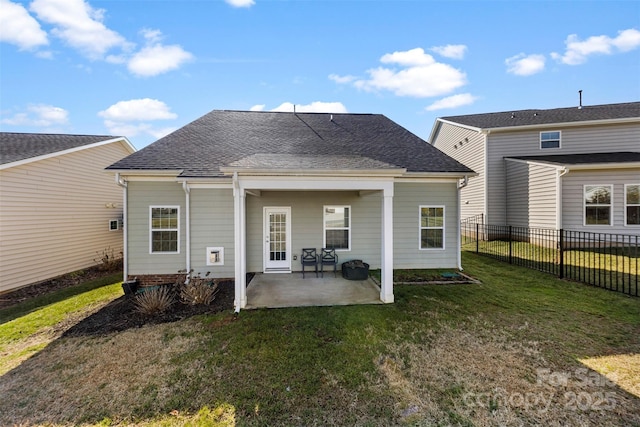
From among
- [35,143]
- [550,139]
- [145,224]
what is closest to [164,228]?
[145,224]

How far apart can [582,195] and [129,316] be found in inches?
669

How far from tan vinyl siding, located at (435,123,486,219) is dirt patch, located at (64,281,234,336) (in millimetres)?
13515

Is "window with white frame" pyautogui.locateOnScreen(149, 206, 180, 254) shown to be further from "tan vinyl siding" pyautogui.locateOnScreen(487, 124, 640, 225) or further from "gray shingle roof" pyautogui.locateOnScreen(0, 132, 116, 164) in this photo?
"tan vinyl siding" pyautogui.locateOnScreen(487, 124, 640, 225)

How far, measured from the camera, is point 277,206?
852cm

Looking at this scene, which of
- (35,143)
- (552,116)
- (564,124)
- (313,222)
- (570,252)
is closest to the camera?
(313,222)

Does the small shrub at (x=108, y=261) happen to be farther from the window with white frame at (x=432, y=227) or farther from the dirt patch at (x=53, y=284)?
the window with white frame at (x=432, y=227)

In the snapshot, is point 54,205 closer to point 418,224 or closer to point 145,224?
point 145,224

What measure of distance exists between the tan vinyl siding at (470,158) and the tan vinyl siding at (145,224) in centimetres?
1393

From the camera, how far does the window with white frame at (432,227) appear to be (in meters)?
8.83

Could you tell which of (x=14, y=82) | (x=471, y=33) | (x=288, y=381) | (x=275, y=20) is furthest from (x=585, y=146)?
(x=14, y=82)

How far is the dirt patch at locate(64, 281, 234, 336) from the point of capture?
5.28m

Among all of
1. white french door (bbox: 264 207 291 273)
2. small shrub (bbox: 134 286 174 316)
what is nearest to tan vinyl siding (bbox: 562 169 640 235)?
white french door (bbox: 264 207 291 273)

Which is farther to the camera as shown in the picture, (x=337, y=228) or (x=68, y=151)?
(x=68, y=151)

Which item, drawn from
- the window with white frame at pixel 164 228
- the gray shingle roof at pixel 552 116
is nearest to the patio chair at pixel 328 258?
the window with white frame at pixel 164 228
